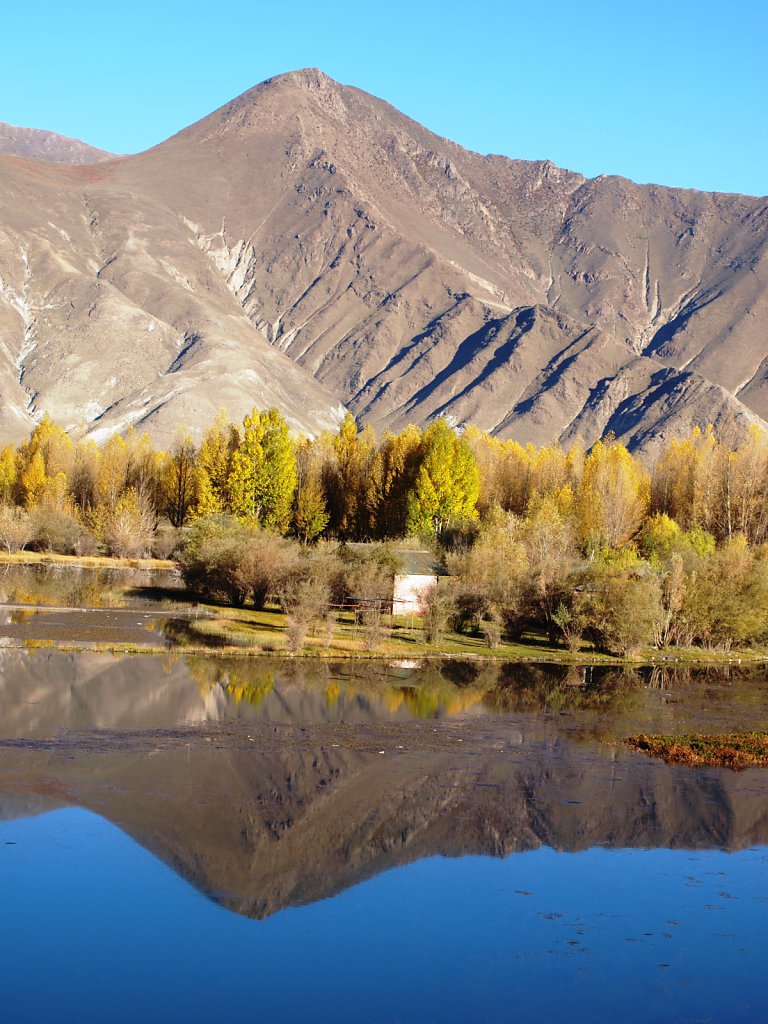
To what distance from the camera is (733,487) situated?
3182 inches

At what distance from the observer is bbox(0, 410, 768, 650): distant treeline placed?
48.7 meters

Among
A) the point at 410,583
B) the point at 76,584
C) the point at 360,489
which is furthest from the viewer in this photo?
A: the point at 360,489

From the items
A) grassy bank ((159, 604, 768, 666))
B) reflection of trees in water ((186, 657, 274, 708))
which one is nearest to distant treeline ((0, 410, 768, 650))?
grassy bank ((159, 604, 768, 666))

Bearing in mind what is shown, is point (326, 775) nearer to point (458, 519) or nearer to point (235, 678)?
point (235, 678)

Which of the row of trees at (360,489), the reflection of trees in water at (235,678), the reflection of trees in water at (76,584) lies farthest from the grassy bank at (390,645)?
the row of trees at (360,489)

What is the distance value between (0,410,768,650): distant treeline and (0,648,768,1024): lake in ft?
53.0

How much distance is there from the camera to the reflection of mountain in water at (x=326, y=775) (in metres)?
20.0

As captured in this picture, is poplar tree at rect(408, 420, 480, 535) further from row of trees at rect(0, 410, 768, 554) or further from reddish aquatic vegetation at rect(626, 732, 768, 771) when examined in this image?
reddish aquatic vegetation at rect(626, 732, 768, 771)

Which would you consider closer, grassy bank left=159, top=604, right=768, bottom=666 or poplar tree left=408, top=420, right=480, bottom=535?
grassy bank left=159, top=604, right=768, bottom=666

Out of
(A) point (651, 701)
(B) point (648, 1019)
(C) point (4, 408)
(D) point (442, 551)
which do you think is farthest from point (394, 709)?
(C) point (4, 408)

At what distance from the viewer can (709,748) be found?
28719 millimetres

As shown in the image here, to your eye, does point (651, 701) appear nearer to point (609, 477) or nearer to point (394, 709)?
point (394, 709)

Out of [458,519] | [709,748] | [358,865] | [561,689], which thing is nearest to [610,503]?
[458,519]

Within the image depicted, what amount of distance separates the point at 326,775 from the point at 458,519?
47011 millimetres
